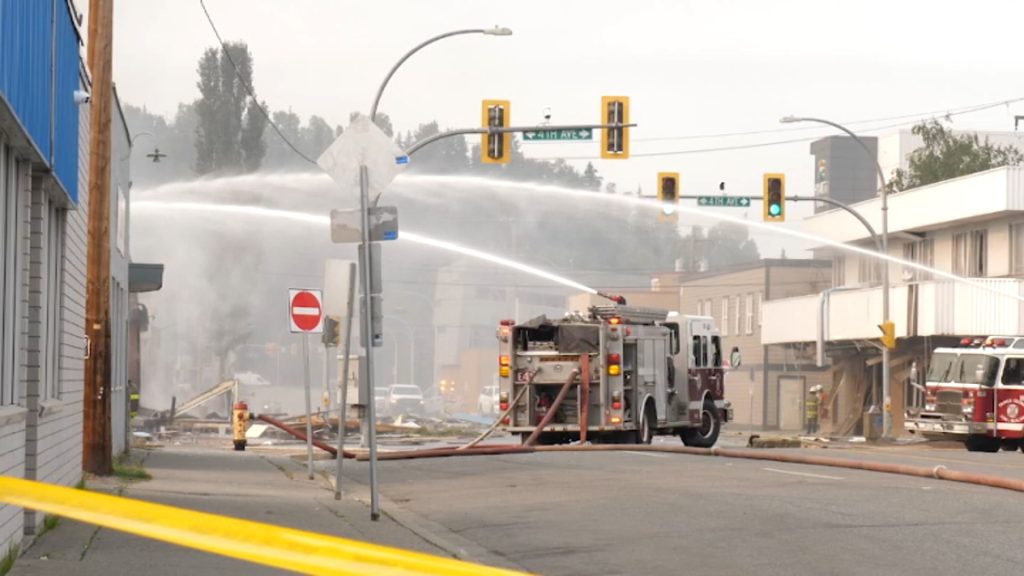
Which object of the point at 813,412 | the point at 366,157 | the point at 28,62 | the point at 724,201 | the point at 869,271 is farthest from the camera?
the point at 869,271

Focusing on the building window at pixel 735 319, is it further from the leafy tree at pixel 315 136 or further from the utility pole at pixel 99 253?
the leafy tree at pixel 315 136

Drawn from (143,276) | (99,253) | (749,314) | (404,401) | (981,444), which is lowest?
(404,401)

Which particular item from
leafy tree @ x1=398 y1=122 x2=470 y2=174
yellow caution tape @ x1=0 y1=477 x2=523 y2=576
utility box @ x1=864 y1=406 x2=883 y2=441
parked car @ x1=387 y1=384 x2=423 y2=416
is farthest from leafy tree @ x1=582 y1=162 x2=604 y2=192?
yellow caution tape @ x1=0 y1=477 x2=523 y2=576

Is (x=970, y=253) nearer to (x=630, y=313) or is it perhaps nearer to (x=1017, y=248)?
(x=1017, y=248)

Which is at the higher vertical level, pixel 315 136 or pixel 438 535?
pixel 315 136

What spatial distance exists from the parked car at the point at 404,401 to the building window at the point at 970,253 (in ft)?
162

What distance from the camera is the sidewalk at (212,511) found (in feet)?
34.0

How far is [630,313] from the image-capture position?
30.1 metres

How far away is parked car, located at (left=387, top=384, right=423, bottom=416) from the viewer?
94.9 meters

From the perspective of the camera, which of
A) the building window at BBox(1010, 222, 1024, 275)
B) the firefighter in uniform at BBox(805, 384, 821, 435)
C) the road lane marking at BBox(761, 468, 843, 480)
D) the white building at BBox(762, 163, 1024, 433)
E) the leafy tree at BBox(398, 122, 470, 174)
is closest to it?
the road lane marking at BBox(761, 468, 843, 480)

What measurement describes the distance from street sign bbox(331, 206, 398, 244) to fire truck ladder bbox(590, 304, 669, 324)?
14.8 m

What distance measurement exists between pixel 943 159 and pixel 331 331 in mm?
55915

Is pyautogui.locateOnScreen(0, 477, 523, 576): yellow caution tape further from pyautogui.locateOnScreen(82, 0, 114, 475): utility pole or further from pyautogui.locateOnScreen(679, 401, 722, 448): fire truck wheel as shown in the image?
pyautogui.locateOnScreen(679, 401, 722, 448): fire truck wheel

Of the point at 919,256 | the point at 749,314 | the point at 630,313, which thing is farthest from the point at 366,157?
the point at 749,314
